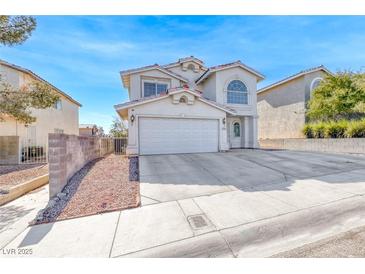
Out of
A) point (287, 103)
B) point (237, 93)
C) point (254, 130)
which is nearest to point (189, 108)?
point (237, 93)

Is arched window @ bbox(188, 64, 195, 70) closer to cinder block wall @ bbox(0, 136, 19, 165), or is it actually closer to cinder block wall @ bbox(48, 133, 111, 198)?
cinder block wall @ bbox(48, 133, 111, 198)

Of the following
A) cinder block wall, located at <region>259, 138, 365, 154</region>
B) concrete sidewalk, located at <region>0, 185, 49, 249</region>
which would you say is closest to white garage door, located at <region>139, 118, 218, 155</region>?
concrete sidewalk, located at <region>0, 185, 49, 249</region>

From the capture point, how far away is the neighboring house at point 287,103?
1558cm

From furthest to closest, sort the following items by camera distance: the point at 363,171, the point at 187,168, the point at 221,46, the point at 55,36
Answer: the point at 221,46 < the point at 187,168 < the point at 363,171 < the point at 55,36

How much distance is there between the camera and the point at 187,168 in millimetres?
7398

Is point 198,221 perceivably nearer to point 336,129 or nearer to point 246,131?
point 336,129

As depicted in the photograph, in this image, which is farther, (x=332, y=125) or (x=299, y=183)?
(x=332, y=125)

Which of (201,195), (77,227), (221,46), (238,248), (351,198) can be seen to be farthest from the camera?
(221,46)

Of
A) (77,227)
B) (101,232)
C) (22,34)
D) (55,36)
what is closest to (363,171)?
(101,232)

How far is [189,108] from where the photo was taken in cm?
1155

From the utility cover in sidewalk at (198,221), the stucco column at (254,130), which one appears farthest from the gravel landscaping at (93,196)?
the stucco column at (254,130)

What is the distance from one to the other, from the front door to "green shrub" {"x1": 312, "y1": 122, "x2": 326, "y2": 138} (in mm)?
5184
